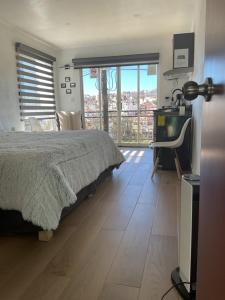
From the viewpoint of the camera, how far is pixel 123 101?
20.2 ft

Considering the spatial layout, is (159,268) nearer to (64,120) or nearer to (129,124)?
(64,120)

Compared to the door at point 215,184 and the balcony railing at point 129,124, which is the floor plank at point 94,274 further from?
the balcony railing at point 129,124

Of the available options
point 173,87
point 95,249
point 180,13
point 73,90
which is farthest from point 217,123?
point 73,90

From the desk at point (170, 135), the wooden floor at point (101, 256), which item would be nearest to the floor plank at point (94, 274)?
the wooden floor at point (101, 256)

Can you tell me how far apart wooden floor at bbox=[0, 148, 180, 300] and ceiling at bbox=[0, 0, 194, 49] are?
2928 millimetres

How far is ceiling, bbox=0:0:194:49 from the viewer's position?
144 inches

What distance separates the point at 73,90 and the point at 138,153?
2.49m

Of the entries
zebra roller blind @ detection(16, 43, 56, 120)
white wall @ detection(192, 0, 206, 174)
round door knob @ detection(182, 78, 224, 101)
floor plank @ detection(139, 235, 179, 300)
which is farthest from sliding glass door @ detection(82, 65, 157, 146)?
round door knob @ detection(182, 78, 224, 101)

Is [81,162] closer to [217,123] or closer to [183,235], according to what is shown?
[183,235]

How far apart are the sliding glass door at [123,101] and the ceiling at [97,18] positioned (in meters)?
0.79

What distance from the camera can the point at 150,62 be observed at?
5605 millimetres

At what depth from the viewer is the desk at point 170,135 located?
370 centimetres

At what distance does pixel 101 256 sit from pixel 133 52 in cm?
507

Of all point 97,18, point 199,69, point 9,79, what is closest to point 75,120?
point 9,79
